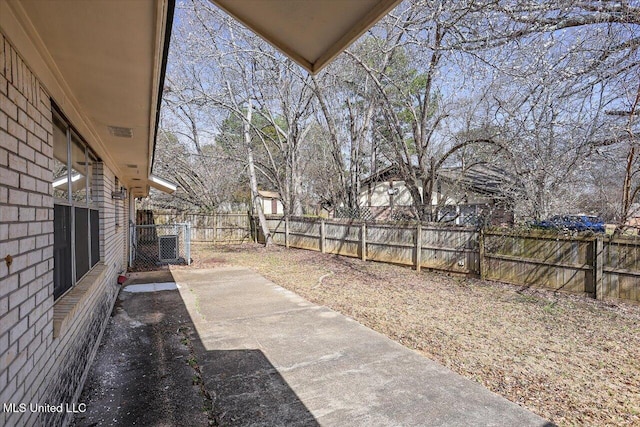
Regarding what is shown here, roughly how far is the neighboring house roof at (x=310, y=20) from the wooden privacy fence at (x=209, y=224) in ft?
54.9

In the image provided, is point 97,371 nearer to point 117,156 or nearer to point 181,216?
point 117,156

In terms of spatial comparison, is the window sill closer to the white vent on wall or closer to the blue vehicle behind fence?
the white vent on wall

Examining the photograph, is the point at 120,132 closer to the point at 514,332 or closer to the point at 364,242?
the point at 514,332

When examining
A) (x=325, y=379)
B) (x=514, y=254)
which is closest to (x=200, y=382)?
(x=325, y=379)

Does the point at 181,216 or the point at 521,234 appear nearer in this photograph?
the point at 521,234

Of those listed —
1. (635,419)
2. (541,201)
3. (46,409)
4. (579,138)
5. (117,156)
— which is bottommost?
(635,419)

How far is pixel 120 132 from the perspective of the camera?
13.6 ft

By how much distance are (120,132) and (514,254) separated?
7545 mm

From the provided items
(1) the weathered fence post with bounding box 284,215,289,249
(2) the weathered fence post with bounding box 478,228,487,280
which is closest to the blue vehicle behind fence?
(2) the weathered fence post with bounding box 478,228,487,280

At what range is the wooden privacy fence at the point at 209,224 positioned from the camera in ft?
58.5

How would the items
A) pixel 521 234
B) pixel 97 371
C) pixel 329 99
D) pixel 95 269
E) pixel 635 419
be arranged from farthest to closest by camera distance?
pixel 329 99
pixel 521 234
pixel 95 269
pixel 97 371
pixel 635 419

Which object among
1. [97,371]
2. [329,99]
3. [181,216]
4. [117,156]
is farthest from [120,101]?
[181,216]

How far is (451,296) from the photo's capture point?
7121 mm

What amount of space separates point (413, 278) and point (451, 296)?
1.69 m
